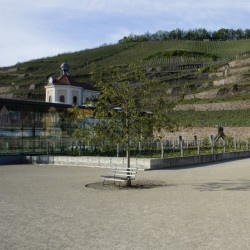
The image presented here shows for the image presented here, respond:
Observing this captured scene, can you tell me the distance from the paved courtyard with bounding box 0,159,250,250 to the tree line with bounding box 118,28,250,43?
16646 cm

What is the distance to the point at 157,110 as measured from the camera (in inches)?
649

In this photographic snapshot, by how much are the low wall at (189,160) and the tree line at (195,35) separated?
15092cm

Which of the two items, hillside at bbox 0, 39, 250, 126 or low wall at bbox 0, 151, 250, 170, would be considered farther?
hillside at bbox 0, 39, 250, 126

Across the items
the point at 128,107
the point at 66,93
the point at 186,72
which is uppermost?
the point at 186,72

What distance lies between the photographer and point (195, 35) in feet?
587

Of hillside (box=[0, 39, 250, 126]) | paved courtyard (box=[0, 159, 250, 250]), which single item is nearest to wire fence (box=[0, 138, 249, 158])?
paved courtyard (box=[0, 159, 250, 250])

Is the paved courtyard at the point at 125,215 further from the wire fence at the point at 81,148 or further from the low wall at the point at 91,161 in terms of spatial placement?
the wire fence at the point at 81,148

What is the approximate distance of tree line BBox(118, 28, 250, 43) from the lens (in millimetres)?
176750

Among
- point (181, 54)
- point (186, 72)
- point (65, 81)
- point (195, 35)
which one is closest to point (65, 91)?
point (65, 81)

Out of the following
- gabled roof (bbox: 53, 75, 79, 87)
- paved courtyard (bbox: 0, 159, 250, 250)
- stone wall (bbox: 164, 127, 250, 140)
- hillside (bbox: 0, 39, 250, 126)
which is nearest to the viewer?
paved courtyard (bbox: 0, 159, 250, 250)

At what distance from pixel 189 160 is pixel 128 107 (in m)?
9.98

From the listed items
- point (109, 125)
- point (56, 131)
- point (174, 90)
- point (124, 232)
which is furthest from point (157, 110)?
point (174, 90)

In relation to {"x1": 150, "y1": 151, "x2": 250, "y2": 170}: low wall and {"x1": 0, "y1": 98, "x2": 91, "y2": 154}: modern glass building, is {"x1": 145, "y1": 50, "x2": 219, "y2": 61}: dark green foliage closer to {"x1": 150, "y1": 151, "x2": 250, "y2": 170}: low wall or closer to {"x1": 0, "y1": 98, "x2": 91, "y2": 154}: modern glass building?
{"x1": 150, "y1": 151, "x2": 250, "y2": 170}: low wall

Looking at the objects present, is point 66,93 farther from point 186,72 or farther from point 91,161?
point 186,72
